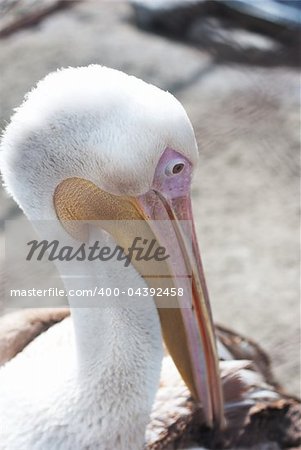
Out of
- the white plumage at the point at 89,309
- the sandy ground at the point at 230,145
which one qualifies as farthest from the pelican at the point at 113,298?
Result: the sandy ground at the point at 230,145

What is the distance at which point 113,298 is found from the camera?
6.59 ft

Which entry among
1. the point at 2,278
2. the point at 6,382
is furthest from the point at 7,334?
the point at 2,278

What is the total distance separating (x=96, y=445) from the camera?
1964 mm

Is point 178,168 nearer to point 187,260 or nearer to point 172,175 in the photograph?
point 172,175

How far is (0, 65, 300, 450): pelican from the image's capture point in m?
1.73

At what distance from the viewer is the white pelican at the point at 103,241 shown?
1.72 m

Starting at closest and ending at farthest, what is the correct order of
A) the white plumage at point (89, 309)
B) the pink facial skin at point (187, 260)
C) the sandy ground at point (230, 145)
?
the white plumage at point (89, 309) < the pink facial skin at point (187, 260) < the sandy ground at point (230, 145)

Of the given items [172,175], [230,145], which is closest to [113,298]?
[172,175]

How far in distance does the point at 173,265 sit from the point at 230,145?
196cm

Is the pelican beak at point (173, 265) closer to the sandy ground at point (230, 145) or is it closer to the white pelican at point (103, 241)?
the white pelican at point (103, 241)

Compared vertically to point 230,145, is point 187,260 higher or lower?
higher

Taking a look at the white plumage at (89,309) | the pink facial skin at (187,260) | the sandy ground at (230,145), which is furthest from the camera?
the sandy ground at (230,145)

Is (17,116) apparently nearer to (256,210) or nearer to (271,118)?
(256,210)

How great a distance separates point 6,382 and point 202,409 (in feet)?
1.61
